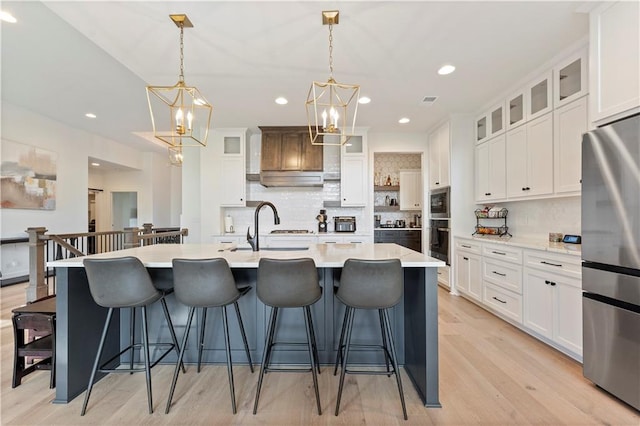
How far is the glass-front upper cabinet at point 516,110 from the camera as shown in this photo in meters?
3.22

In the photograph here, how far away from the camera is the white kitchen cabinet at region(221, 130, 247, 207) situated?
4781mm

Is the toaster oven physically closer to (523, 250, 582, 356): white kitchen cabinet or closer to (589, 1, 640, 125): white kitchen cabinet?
(523, 250, 582, 356): white kitchen cabinet

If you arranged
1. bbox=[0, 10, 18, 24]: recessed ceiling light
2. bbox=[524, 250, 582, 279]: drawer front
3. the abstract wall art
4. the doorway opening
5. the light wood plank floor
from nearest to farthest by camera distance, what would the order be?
the light wood plank floor, bbox=[524, 250, 582, 279]: drawer front, bbox=[0, 10, 18, 24]: recessed ceiling light, the abstract wall art, the doorway opening

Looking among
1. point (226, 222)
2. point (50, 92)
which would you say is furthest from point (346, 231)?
point (50, 92)

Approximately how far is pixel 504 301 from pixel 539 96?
220 cm

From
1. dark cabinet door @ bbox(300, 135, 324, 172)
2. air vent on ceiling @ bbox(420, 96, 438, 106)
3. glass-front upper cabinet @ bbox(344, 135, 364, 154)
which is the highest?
air vent on ceiling @ bbox(420, 96, 438, 106)

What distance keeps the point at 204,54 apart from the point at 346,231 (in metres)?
3.26

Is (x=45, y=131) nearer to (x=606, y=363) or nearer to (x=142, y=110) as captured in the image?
(x=142, y=110)

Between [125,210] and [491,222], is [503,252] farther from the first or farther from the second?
[125,210]

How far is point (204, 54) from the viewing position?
259cm

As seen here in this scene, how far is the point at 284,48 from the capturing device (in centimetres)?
251

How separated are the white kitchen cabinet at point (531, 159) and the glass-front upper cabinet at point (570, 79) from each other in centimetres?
19

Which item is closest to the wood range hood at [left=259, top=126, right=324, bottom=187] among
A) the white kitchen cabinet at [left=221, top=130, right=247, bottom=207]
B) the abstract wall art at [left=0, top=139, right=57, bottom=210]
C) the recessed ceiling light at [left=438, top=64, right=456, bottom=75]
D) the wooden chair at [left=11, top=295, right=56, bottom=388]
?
the white kitchen cabinet at [left=221, top=130, right=247, bottom=207]

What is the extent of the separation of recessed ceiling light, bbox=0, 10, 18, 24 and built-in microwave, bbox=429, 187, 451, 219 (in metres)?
5.15
